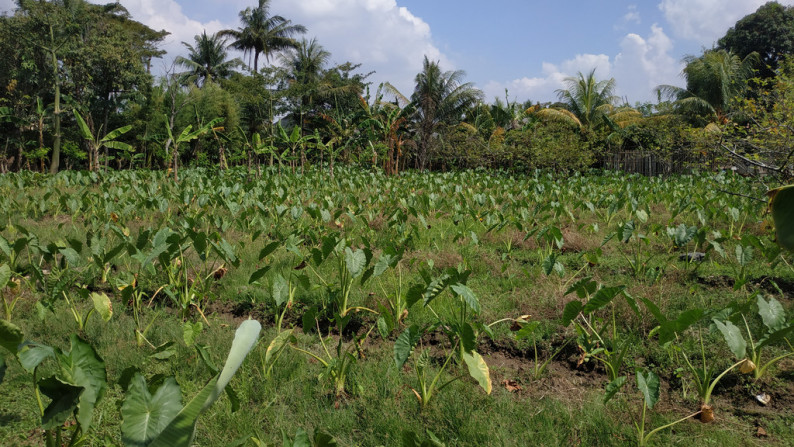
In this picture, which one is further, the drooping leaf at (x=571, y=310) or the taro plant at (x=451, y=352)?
the drooping leaf at (x=571, y=310)

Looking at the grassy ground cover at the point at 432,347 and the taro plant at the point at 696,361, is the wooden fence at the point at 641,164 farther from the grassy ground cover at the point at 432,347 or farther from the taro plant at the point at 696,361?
the taro plant at the point at 696,361

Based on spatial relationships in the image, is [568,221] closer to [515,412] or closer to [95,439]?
[515,412]

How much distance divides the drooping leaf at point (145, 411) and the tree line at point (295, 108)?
16.5m

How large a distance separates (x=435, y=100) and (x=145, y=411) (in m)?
28.3

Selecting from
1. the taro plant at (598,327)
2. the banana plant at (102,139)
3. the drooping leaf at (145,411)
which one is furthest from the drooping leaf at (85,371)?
the banana plant at (102,139)

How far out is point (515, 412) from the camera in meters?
2.17

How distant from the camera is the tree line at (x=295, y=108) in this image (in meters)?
21.6

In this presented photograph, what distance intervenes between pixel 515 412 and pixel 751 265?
3782 millimetres

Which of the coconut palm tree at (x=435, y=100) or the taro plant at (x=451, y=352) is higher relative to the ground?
the coconut palm tree at (x=435, y=100)

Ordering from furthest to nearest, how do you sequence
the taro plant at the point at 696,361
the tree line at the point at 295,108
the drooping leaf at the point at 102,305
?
the tree line at the point at 295,108
the drooping leaf at the point at 102,305
the taro plant at the point at 696,361

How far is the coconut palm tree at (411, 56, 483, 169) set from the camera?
1080 inches

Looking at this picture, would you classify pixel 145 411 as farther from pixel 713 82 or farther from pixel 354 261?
pixel 713 82

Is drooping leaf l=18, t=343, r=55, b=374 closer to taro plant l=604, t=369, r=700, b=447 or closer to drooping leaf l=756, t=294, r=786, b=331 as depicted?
taro plant l=604, t=369, r=700, b=447

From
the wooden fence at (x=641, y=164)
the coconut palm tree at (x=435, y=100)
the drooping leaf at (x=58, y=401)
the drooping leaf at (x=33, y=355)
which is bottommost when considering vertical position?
the drooping leaf at (x=58, y=401)
